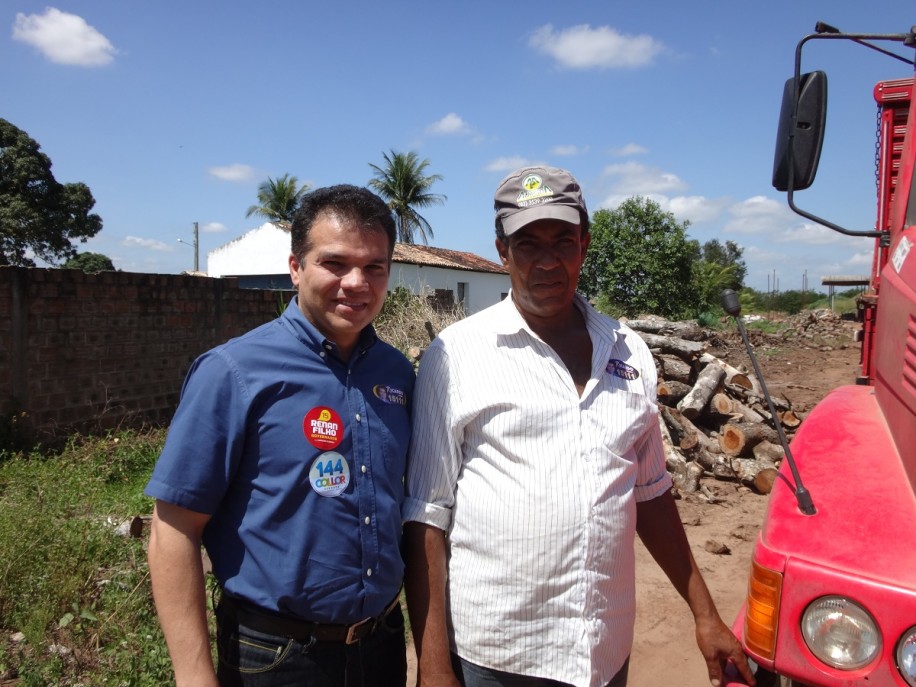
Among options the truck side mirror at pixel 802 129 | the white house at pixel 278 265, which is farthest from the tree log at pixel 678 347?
the white house at pixel 278 265

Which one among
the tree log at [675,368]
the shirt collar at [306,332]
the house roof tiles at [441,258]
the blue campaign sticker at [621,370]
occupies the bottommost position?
the tree log at [675,368]

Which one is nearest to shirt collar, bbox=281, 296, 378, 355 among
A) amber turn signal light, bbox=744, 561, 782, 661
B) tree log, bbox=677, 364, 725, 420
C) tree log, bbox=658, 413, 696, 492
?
amber turn signal light, bbox=744, 561, 782, 661

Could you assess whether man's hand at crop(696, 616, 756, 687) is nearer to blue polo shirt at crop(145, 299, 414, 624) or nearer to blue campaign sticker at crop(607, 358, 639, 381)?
blue campaign sticker at crop(607, 358, 639, 381)

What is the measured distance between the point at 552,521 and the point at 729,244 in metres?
59.8

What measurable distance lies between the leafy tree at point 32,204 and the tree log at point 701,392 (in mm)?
23724

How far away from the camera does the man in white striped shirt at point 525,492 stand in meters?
1.74

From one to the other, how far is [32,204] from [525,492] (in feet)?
92.2

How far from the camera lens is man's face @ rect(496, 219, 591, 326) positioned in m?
1.98

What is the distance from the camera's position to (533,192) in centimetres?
195

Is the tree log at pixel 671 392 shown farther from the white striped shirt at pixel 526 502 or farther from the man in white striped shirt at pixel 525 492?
the white striped shirt at pixel 526 502

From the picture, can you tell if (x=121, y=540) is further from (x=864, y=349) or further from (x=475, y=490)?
(x=864, y=349)

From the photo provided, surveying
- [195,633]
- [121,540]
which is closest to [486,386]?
[195,633]

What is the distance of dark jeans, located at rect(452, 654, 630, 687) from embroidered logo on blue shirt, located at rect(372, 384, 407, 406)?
69 centimetres

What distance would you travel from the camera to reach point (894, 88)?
4156 mm
